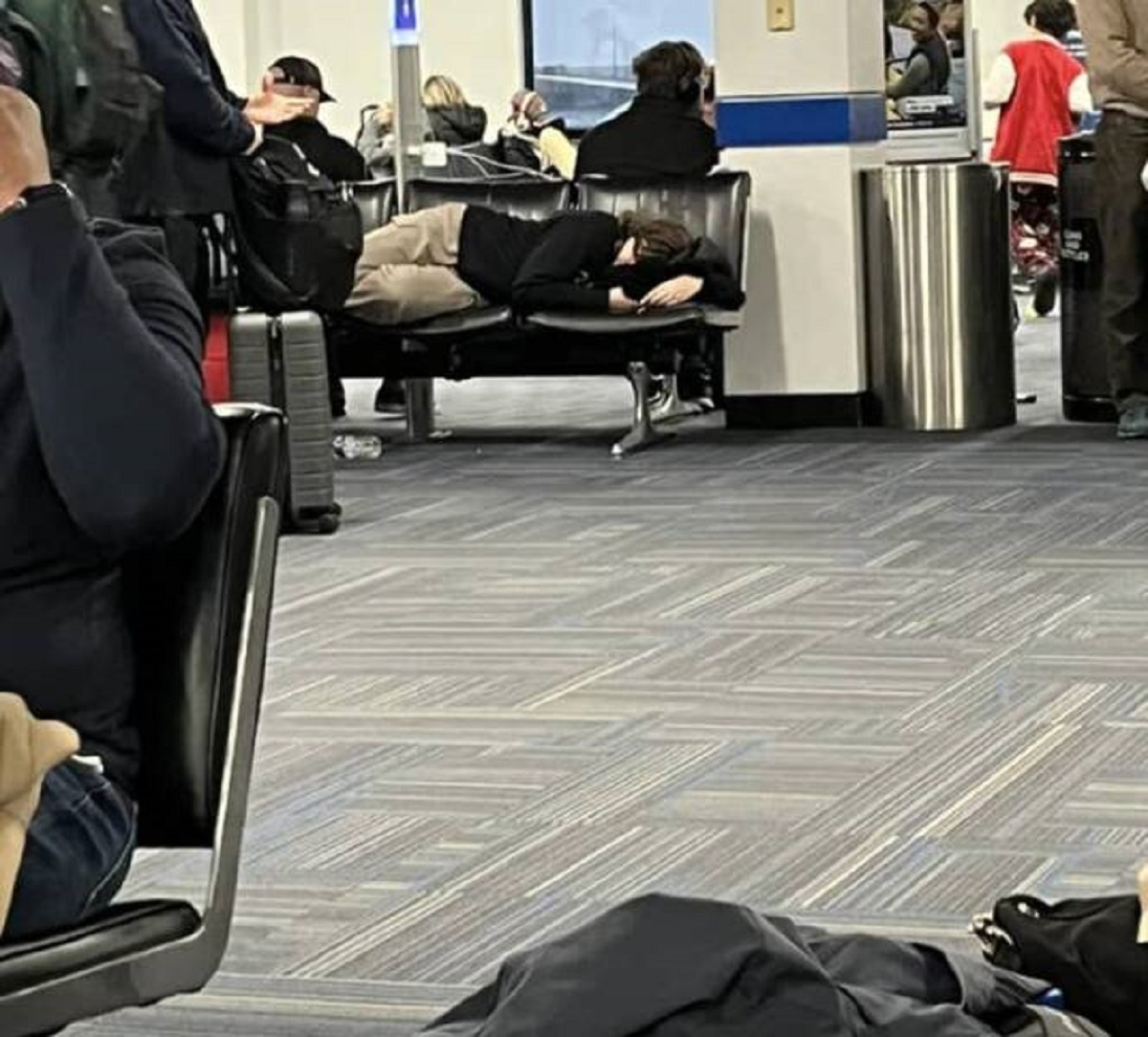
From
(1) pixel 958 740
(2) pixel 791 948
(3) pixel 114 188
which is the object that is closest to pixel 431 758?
(1) pixel 958 740

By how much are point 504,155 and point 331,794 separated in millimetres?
9740

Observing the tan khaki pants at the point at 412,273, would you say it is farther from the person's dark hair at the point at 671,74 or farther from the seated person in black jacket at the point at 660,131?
the person's dark hair at the point at 671,74

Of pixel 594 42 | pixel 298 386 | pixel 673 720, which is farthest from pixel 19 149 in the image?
pixel 594 42

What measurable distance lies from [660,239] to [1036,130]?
6.18m

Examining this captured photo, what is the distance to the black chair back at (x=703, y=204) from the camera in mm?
9000

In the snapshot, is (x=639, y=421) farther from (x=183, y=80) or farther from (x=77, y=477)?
(x=77, y=477)

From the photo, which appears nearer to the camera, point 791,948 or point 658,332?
point 791,948

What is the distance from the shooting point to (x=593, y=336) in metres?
8.73

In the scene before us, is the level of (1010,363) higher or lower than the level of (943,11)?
lower

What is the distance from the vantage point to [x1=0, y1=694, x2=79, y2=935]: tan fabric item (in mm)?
2162

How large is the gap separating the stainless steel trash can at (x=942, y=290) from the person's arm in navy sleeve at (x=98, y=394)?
6905 millimetres

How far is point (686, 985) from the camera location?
6.51ft

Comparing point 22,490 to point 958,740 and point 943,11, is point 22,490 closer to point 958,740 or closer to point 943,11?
point 958,740

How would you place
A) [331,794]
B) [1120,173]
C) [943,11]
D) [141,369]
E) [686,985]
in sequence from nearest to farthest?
1. [686,985]
2. [141,369]
3. [331,794]
4. [1120,173]
5. [943,11]
